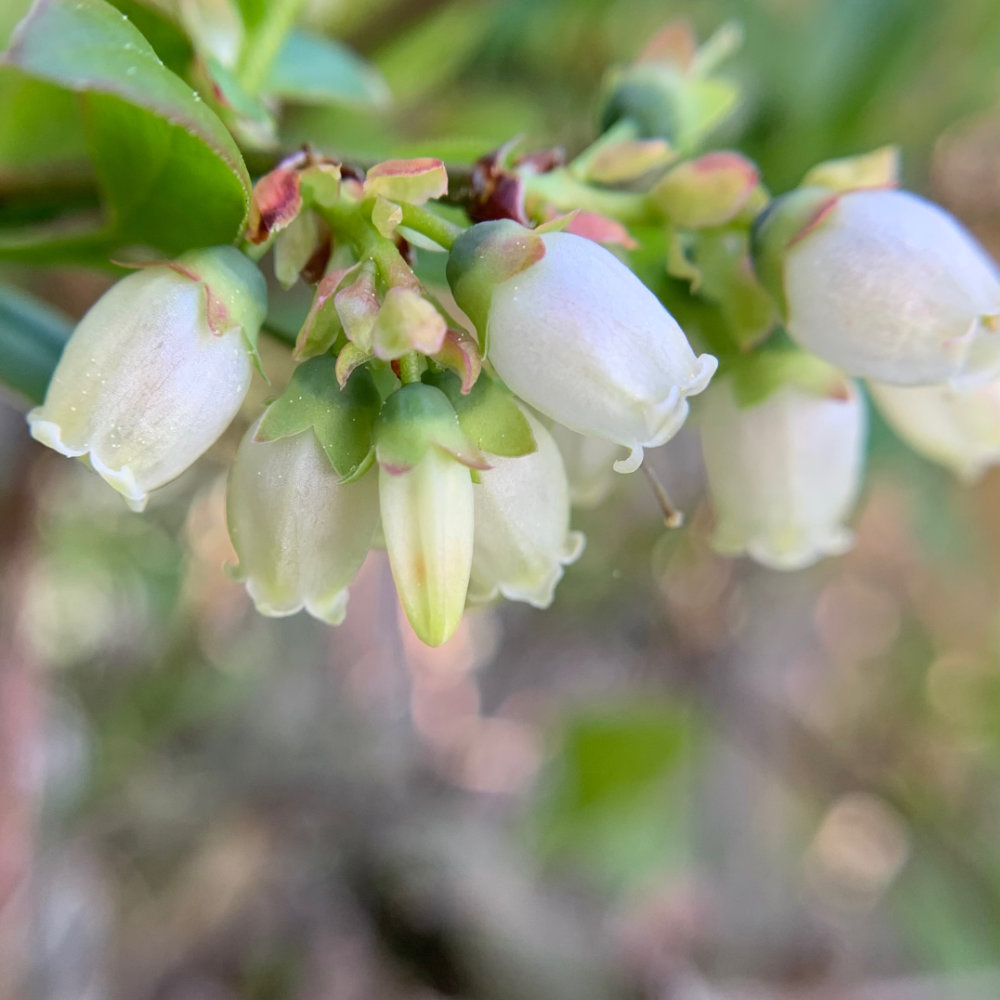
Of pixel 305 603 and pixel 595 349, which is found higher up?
pixel 595 349

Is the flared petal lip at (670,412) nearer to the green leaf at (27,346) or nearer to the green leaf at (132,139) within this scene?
the green leaf at (132,139)

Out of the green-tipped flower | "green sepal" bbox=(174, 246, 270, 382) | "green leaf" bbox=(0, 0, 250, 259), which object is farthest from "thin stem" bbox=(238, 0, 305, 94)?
the green-tipped flower

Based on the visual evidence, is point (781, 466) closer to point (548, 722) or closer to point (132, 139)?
point (132, 139)

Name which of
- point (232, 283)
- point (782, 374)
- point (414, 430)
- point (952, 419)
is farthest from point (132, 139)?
point (952, 419)

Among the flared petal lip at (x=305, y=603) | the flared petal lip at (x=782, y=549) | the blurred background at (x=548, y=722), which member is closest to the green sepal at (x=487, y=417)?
the flared petal lip at (x=305, y=603)

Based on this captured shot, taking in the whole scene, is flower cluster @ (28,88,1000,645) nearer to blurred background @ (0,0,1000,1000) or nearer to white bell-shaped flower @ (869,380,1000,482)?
white bell-shaped flower @ (869,380,1000,482)

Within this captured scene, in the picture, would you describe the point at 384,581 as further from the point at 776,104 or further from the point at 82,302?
the point at 776,104
